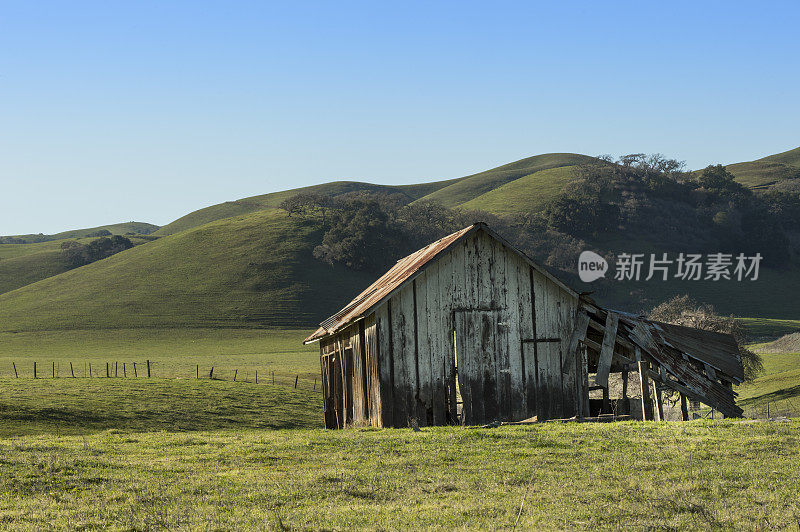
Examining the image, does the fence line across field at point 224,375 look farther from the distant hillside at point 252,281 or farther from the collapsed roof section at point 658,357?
the distant hillside at point 252,281

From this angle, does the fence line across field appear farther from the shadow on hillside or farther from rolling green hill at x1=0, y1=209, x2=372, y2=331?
rolling green hill at x1=0, y1=209, x2=372, y2=331

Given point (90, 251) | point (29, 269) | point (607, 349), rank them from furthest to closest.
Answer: point (90, 251), point (29, 269), point (607, 349)

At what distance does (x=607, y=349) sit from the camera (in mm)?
24500

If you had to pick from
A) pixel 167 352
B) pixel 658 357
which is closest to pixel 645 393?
pixel 658 357

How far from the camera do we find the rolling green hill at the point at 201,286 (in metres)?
110

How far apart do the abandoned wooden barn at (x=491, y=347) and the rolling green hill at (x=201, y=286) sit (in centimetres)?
8616

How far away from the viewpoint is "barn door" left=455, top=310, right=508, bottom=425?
2398 centimetres

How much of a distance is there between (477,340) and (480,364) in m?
0.74

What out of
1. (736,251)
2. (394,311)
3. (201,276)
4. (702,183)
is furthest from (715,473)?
(702,183)

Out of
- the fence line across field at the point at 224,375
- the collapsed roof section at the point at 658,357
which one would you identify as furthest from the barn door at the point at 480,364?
the fence line across field at the point at 224,375

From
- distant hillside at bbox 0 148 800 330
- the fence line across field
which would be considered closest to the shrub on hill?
distant hillside at bbox 0 148 800 330

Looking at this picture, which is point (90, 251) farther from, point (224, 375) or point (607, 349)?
point (607, 349)

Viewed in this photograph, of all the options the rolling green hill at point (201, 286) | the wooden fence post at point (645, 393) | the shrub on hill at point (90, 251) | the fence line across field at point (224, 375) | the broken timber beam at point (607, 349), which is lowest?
the fence line across field at point (224, 375)

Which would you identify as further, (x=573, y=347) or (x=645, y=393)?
(x=573, y=347)
